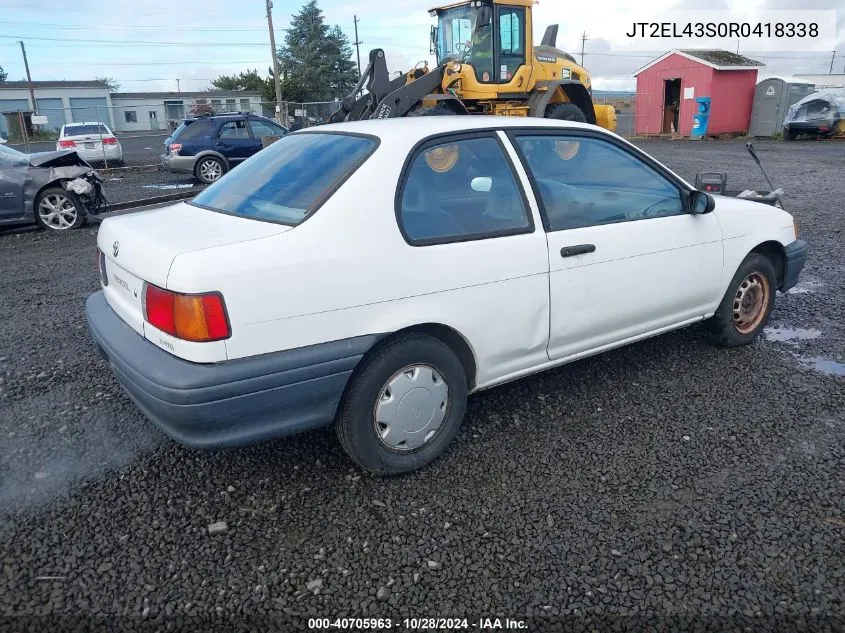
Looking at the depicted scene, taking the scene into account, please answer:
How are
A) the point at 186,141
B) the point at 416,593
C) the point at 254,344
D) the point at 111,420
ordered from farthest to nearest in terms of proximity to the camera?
1. the point at 186,141
2. the point at 111,420
3. the point at 254,344
4. the point at 416,593

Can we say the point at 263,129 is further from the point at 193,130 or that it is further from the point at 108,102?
the point at 108,102

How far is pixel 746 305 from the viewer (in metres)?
4.51

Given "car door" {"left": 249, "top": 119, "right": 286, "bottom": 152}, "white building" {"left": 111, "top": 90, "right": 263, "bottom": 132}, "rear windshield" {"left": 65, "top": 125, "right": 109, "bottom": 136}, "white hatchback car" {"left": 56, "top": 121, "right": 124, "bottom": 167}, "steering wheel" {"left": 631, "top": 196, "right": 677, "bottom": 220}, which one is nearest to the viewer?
"steering wheel" {"left": 631, "top": 196, "right": 677, "bottom": 220}

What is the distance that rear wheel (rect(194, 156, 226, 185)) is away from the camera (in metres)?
15.5

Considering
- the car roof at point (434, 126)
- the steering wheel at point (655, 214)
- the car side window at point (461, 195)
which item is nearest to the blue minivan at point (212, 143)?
the car roof at point (434, 126)

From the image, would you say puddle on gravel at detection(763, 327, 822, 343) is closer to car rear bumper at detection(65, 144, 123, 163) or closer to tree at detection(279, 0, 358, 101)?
car rear bumper at detection(65, 144, 123, 163)

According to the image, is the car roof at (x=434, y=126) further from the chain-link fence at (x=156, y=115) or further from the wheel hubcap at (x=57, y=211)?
the chain-link fence at (x=156, y=115)

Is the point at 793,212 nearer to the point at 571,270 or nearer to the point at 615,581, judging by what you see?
the point at 571,270

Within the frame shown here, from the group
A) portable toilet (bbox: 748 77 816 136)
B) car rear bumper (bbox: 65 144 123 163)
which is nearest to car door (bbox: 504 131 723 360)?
car rear bumper (bbox: 65 144 123 163)

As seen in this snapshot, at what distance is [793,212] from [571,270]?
7941 millimetres

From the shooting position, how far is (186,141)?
15.4 meters

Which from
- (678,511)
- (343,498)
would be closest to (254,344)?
(343,498)

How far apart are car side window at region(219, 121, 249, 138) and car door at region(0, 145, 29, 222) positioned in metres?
6.72

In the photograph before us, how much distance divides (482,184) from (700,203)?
1469 millimetres
